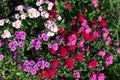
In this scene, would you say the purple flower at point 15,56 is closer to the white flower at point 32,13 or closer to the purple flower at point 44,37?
the purple flower at point 44,37

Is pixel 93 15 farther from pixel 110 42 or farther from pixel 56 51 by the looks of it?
pixel 56 51

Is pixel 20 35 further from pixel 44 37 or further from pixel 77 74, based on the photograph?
pixel 77 74

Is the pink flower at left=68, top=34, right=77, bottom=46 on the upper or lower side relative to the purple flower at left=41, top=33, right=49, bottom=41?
lower

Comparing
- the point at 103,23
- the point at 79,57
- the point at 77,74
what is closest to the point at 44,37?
the point at 79,57

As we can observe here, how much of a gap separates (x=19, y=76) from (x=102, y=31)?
1210 mm

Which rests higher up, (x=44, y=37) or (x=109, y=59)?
(x=44, y=37)

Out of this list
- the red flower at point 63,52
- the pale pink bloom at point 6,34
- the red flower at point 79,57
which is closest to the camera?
the pale pink bloom at point 6,34

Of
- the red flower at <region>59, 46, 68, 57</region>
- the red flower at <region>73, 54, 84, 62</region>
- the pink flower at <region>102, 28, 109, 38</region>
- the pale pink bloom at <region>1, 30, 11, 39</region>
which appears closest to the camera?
the pale pink bloom at <region>1, 30, 11, 39</region>

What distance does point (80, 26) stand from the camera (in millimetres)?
4957

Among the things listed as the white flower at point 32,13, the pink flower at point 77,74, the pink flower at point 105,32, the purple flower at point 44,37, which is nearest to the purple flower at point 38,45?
the purple flower at point 44,37

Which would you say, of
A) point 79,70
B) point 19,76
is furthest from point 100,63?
point 19,76

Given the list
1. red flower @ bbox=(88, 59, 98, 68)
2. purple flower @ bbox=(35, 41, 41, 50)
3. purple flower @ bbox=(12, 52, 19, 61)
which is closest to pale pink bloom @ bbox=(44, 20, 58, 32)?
purple flower @ bbox=(35, 41, 41, 50)

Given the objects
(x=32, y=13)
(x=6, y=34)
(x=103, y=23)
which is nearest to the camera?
(x=6, y=34)

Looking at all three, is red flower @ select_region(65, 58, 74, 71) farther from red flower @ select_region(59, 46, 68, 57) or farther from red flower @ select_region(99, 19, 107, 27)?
red flower @ select_region(99, 19, 107, 27)
